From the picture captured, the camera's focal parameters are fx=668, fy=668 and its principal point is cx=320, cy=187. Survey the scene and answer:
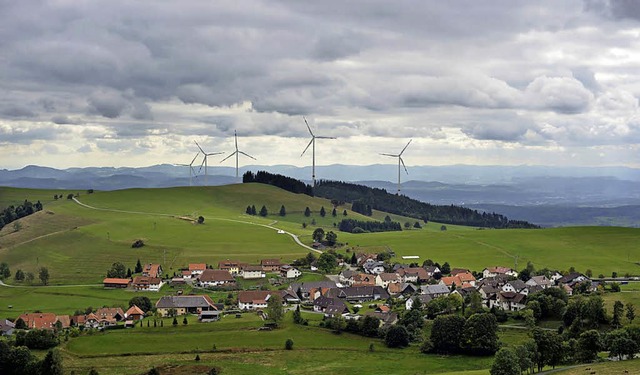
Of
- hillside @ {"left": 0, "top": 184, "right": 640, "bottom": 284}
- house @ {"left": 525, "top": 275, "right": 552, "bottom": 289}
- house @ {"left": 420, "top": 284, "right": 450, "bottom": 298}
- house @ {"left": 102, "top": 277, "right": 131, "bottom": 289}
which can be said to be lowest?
house @ {"left": 102, "top": 277, "right": 131, "bottom": 289}

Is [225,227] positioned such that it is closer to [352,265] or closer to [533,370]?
[352,265]

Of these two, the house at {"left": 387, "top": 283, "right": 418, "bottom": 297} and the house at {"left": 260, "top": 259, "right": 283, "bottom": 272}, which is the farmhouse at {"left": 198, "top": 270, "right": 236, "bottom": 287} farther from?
the house at {"left": 387, "top": 283, "right": 418, "bottom": 297}

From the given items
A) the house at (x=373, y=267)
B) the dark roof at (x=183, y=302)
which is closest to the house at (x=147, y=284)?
the dark roof at (x=183, y=302)

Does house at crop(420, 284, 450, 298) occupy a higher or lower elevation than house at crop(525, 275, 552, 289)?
lower

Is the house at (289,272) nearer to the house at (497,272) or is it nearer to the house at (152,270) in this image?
the house at (152,270)

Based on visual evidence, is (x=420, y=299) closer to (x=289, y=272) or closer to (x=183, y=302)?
(x=289, y=272)

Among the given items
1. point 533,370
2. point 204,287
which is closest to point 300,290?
point 204,287

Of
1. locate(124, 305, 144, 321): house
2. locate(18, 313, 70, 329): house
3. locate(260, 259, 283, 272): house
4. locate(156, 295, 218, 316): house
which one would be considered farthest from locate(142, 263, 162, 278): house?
locate(18, 313, 70, 329): house
